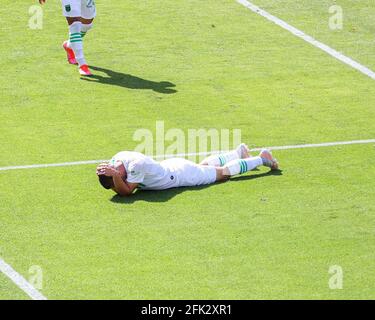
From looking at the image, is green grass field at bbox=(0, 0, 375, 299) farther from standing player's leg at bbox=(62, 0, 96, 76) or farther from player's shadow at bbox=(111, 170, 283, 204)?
standing player's leg at bbox=(62, 0, 96, 76)

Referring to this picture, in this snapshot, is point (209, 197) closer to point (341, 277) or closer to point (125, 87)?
point (341, 277)

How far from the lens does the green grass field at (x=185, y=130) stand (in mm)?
11828

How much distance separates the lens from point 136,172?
1371 cm

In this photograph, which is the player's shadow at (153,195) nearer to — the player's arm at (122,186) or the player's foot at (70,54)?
the player's arm at (122,186)

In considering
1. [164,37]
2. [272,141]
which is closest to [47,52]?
[164,37]

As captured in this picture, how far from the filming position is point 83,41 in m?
20.8

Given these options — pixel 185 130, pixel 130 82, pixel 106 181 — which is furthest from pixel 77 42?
pixel 106 181

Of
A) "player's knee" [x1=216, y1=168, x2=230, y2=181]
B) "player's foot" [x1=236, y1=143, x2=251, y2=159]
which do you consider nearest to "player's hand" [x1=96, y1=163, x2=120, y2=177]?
"player's knee" [x1=216, y1=168, x2=230, y2=181]

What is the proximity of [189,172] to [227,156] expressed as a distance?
83 cm

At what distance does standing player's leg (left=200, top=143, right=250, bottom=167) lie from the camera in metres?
14.7

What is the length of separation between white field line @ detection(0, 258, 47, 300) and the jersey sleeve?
7.28 feet

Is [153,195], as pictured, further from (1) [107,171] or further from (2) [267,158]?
(2) [267,158]

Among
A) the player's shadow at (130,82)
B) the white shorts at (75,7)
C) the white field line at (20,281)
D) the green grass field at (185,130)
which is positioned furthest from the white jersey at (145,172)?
the white shorts at (75,7)

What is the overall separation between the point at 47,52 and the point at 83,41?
818mm
